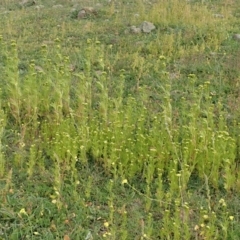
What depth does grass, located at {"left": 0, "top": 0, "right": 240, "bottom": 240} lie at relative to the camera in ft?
10.7

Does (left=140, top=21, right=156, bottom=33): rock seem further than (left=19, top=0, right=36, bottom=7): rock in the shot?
No

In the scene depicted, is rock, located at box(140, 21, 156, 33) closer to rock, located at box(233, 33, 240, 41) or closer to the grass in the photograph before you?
the grass

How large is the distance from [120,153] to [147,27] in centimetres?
393

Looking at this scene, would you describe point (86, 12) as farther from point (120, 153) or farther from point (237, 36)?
point (120, 153)

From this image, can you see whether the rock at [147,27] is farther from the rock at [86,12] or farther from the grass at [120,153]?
the rock at [86,12]

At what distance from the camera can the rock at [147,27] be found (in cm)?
725

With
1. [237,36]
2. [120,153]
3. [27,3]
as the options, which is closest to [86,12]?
[27,3]

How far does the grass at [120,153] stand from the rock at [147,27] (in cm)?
109

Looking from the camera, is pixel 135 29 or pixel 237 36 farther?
pixel 135 29

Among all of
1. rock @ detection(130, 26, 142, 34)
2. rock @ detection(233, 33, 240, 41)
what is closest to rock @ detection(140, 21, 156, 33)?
rock @ detection(130, 26, 142, 34)

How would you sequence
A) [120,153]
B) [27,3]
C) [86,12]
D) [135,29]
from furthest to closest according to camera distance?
[27,3] < [86,12] < [135,29] < [120,153]

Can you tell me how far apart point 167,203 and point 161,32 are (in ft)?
14.5

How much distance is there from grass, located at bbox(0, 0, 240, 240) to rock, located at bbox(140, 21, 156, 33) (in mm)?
1087

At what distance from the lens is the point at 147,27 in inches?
287
